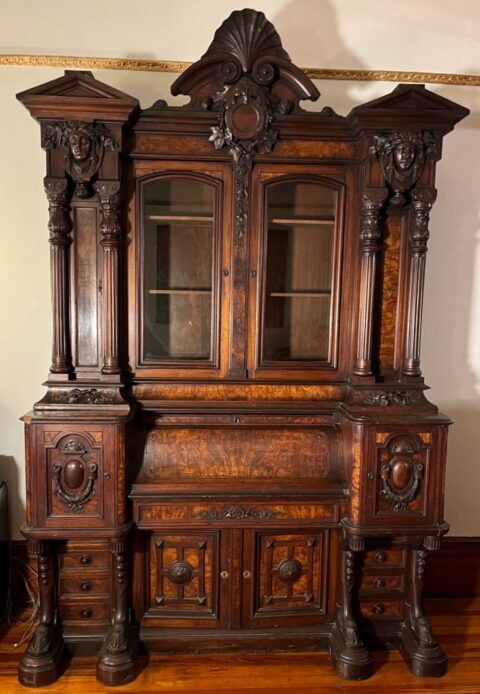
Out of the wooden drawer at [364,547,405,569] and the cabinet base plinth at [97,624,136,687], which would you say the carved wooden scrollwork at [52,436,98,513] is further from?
the wooden drawer at [364,547,405,569]

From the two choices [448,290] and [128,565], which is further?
[448,290]

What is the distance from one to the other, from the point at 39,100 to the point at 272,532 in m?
1.95

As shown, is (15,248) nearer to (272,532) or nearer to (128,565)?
(128,565)

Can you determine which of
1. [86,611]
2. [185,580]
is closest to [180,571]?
[185,580]

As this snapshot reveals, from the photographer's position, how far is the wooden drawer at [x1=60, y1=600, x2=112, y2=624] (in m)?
1.99

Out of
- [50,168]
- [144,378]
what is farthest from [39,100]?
[144,378]

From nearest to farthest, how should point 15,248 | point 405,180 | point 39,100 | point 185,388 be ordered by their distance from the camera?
point 39,100
point 405,180
point 185,388
point 15,248

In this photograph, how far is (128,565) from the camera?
1920mm

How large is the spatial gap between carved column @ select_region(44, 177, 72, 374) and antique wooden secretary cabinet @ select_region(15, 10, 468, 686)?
10mm

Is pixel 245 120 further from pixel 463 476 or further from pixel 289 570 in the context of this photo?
pixel 463 476

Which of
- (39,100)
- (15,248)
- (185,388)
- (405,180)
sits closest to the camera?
(39,100)

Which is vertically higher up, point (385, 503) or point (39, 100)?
point (39, 100)

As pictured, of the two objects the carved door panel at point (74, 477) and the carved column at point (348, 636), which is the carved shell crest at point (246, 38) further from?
the carved column at point (348, 636)

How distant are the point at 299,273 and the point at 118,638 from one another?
5.52 ft
